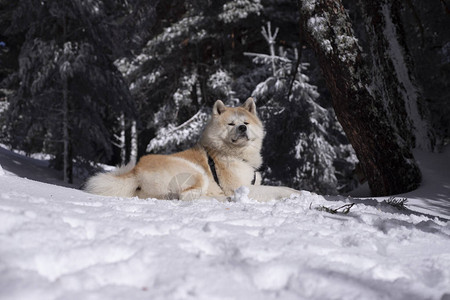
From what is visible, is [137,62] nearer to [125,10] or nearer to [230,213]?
[125,10]

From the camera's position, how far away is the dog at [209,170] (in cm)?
390

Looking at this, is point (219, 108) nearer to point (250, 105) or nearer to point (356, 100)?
point (250, 105)

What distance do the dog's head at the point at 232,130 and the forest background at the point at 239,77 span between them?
1246 millimetres

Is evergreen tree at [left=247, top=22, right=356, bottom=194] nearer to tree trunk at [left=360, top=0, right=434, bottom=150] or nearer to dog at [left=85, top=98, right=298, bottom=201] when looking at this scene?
tree trunk at [left=360, top=0, right=434, bottom=150]

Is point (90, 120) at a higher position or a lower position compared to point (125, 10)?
lower

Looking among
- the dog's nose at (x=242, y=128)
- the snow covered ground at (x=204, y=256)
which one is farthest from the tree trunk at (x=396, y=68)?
the snow covered ground at (x=204, y=256)

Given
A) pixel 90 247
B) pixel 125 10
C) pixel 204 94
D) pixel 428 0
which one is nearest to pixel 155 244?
pixel 90 247

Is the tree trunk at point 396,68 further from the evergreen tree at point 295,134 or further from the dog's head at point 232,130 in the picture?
the evergreen tree at point 295,134

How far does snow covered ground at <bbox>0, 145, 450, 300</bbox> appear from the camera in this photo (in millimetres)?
1362

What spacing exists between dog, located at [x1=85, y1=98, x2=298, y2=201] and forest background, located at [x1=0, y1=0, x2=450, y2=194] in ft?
4.58

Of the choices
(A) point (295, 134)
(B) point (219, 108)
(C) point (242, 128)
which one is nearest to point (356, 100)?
(C) point (242, 128)

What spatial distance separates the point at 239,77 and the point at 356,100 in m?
9.87

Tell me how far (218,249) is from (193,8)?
14349mm

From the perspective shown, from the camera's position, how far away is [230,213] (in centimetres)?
259
